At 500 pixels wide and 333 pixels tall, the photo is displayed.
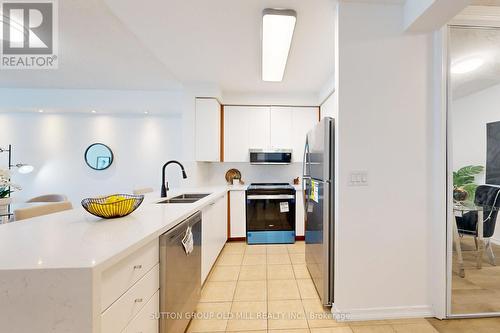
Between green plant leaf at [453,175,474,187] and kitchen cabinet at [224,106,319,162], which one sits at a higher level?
kitchen cabinet at [224,106,319,162]

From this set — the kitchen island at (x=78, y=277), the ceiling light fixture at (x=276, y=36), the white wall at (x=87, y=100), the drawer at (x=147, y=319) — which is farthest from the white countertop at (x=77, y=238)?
the white wall at (x=87, y=100)

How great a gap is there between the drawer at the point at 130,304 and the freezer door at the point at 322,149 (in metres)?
1.42

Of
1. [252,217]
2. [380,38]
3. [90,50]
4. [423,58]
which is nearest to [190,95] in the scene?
[90,50]

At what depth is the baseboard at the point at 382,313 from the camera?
171 centimetres

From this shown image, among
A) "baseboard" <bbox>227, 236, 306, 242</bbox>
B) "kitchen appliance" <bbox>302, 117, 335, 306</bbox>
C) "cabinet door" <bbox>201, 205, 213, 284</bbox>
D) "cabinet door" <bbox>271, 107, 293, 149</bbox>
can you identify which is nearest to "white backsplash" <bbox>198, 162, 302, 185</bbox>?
"cabinet door" <bbox>271, 107, 293, 149</bbox>

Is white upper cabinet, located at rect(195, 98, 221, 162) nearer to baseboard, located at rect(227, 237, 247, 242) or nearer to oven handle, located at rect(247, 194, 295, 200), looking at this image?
oven handle, located at rect(247, 194, 295, 200)

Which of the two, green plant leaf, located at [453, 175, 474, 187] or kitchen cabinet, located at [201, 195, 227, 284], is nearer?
green plant leaf, located at [453, 175, 474, 187]

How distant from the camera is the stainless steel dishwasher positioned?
48.1 inches

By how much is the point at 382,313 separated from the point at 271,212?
1.91 m

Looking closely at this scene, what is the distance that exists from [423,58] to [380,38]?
39 centimetres

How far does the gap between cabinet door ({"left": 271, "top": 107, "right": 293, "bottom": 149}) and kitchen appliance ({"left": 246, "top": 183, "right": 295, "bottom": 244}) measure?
897 millimetres

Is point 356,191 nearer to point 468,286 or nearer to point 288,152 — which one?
point 468,286

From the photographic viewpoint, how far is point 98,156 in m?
4.28

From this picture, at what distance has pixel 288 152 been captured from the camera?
12.3ft
